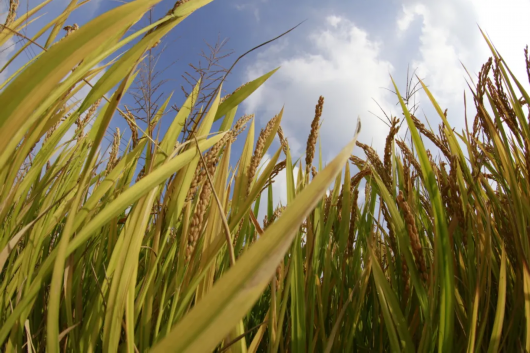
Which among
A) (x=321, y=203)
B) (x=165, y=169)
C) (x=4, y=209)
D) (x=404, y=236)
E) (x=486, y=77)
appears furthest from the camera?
(x=321, y=203)

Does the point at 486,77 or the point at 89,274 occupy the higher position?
the point at 486,77

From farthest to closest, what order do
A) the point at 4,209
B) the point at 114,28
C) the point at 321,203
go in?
the point at 321,203, the point at 4,209, the point at 114,28

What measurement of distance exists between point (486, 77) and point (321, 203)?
2.13 feet

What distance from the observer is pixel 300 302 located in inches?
35.7

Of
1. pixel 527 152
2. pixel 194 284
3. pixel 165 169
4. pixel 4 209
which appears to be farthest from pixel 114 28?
pixel 527 152

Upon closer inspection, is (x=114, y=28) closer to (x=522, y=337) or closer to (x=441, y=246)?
(x=441, y=246)

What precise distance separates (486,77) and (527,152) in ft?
1.14

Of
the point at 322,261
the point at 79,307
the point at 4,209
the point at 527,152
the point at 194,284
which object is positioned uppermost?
the point at 527,152

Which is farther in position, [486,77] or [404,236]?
[486,77]

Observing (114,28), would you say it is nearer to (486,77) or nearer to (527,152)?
(527,152)

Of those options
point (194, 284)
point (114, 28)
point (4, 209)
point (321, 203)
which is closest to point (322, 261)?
point (321, 203)

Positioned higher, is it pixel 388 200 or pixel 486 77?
pixel 486 77

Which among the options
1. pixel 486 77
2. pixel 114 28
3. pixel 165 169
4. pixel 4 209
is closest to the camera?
pixel 114 28

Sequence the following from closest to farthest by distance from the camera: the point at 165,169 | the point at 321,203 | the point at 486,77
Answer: the point at 165,169
the point at 486,77
the point at 321,203
